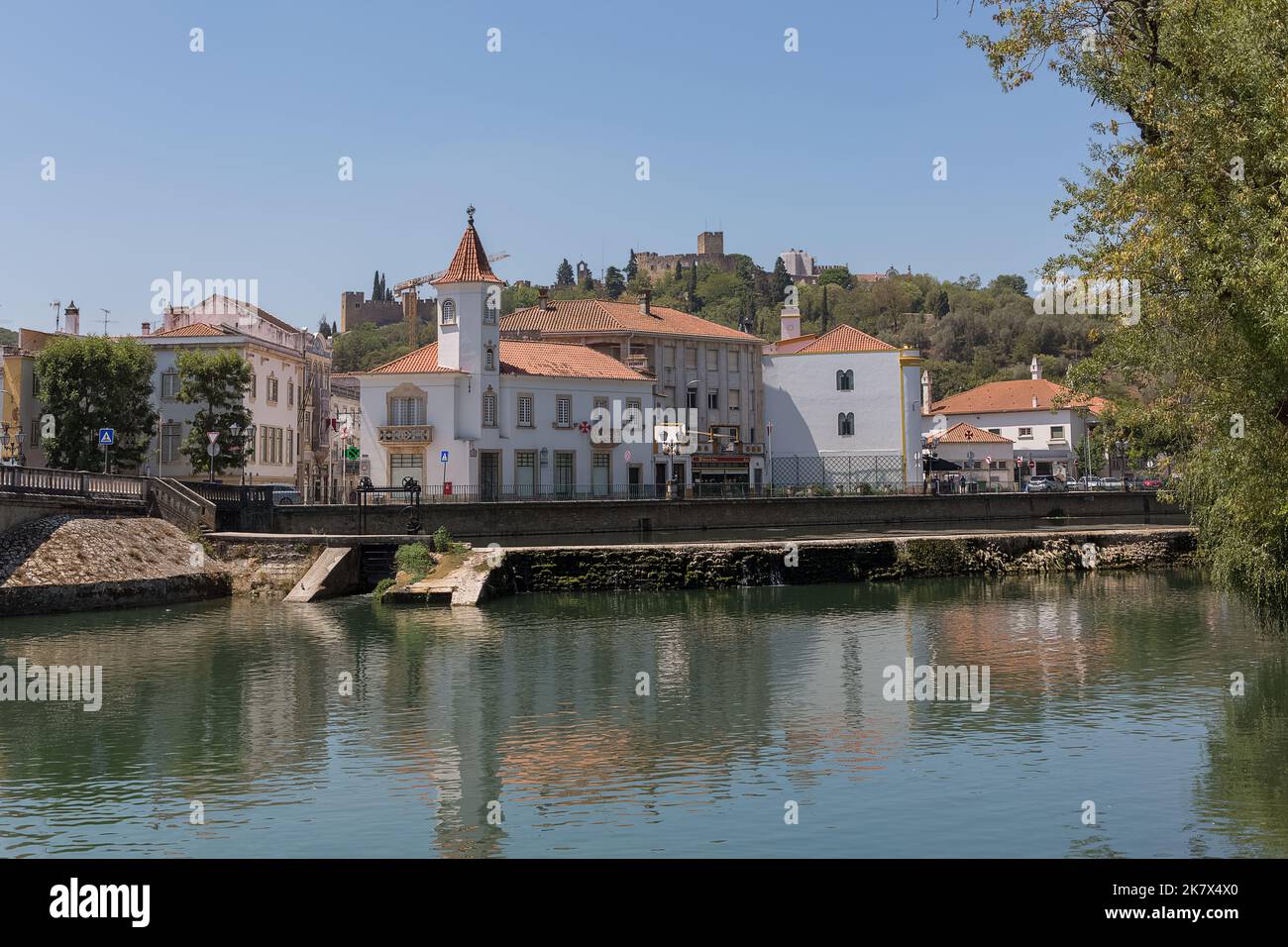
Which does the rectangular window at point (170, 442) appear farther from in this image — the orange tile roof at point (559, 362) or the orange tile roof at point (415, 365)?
the orange tile roof at point (559, 362)

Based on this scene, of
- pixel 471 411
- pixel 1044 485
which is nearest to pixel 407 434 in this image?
pixel 471 411

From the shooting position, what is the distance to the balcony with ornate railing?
72.1 metres

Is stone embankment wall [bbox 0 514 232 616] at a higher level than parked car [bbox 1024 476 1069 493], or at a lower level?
lower

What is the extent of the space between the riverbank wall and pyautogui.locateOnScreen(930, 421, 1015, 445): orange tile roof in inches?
1582

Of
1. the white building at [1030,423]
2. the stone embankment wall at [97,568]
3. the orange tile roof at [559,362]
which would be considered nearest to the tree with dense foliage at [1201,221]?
the stone embankment wall at [97,568]

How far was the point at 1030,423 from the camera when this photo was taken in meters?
128

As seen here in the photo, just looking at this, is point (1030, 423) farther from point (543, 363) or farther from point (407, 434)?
point (407, 434)

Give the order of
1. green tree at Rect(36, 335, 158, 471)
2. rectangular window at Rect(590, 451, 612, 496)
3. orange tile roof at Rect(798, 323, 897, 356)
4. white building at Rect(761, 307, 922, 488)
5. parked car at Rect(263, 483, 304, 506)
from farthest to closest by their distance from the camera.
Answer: orange tile roof at Rect(798, 323, 897, 356) → white building at Rect(761, 307, 922, 488) → rectangular window at Rect(590, 451, 612, 496) → green tree at Rect(36, 335, 158, 471) → parked car at Rect(263, 483, 304, 506)

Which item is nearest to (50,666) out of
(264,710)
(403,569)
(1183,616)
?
(264,710)

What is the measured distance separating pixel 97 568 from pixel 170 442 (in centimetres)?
3073

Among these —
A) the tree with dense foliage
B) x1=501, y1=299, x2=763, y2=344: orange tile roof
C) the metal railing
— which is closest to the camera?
the tree with dense foliage

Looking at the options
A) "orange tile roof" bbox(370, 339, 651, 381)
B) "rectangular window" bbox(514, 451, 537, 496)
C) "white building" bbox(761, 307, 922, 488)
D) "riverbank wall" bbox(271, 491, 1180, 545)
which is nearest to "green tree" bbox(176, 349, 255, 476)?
"orange tile roof" bbox(370, 339, 651, 381)

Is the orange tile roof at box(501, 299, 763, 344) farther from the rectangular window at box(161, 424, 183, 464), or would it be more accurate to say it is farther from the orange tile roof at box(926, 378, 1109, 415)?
the orange tile roof at box(926, 378, 1109, 415)

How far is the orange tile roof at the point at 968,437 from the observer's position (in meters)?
118
